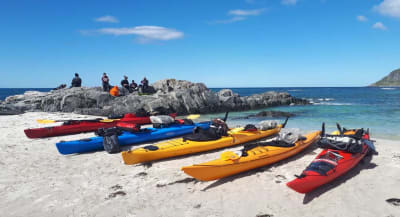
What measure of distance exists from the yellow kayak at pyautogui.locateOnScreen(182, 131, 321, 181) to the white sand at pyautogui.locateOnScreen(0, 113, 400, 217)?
0.22 meters

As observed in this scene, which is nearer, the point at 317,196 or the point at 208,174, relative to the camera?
the point at 317,196

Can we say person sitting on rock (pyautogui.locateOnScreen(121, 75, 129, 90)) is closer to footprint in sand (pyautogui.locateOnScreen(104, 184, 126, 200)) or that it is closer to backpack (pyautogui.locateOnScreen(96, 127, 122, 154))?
backpack (pyautogui.locateOnScreen(96, 127, 122, 154))

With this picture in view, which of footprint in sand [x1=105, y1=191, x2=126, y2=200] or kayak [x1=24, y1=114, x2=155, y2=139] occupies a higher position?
kayak [x1=24, y1=114, x2=155, y2=139]

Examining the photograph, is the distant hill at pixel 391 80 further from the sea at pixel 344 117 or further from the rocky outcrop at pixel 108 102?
the rocky outcrop at pixel 108 102

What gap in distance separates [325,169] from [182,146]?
4063 mm

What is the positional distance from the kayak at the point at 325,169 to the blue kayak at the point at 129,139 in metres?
4.23

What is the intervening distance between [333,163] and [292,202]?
1419 millimetres

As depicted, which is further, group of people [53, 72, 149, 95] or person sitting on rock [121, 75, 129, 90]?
person sitting on rock [121, 75, 129, 90]

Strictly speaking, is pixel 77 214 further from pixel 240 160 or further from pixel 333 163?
pixel 333 163

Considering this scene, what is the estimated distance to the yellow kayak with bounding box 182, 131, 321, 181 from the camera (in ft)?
17.4

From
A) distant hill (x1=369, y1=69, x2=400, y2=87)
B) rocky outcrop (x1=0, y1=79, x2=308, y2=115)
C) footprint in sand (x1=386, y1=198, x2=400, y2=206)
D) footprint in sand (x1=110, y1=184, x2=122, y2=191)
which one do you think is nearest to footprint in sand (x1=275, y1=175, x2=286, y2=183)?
footprint in sand (x1=386, y1=198, x2=400, y2=206)

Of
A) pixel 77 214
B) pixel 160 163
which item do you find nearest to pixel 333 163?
pixel 160 163

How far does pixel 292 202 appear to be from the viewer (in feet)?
15.8

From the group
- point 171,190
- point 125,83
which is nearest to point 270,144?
point 171,190
